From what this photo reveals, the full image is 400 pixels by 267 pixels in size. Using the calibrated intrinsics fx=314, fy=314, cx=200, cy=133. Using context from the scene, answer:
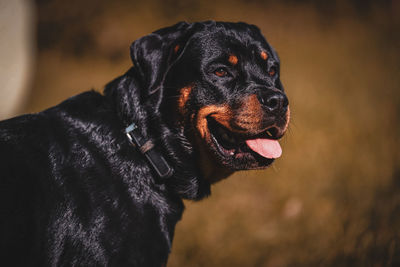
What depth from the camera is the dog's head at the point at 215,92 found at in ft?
6.22

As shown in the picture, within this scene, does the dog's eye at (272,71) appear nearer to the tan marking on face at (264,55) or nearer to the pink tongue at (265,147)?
the tan marking on face at (264,55)

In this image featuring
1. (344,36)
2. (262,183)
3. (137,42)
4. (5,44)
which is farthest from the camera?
(5,44)

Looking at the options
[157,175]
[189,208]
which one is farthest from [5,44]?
[157,175]

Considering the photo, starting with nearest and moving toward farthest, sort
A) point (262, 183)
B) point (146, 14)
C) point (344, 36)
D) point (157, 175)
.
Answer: point (157, 175) → point (262, 183) → point (344, 36) → point (146, 14)

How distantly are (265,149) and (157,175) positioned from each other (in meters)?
0.70

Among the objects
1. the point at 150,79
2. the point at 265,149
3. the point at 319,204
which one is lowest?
the point at 319,204

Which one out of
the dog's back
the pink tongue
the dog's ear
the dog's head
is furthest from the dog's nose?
the dog's back

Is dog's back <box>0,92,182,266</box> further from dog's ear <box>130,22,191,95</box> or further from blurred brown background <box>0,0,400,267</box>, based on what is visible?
blurred brown background <box>0,0,400,267</box>

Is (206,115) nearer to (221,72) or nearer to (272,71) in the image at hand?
(221,72)

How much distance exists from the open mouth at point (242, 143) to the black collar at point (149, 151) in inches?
13.9

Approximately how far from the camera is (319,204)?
3.89 metres

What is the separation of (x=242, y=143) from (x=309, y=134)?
314 centimetres

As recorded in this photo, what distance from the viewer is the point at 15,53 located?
8297 millimetres

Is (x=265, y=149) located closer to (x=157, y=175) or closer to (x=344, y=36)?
(x=157, y=175)
